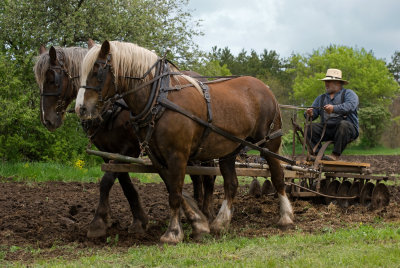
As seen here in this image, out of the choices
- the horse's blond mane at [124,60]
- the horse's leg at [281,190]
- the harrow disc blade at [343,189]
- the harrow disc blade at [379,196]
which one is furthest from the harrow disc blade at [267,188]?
the horse's blond mane at [124,60]

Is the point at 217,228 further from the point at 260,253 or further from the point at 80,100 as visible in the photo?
the point at 80,100

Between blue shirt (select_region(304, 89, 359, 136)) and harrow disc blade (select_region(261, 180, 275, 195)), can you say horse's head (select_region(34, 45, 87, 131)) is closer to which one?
blue shirt (select_region(304, 89, 359, 136))

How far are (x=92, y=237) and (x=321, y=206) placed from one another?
13.5ft

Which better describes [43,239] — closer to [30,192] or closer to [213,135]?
[213,135]

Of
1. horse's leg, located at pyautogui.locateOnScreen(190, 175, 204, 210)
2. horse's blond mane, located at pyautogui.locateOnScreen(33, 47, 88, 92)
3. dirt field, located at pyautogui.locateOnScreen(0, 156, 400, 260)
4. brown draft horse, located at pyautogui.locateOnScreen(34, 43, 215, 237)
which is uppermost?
horse's blond mane, located at pyautogui.locateOnScreen(33, 47, 88, 92)

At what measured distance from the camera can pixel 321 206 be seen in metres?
8.43

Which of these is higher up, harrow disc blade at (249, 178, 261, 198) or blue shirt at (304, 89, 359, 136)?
blue shirt at (304, 89, 359, 136)

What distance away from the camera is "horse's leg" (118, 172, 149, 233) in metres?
6.54

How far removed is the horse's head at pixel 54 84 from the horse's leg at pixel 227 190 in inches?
84.6

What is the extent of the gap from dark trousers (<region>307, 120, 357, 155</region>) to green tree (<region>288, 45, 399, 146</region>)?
1124 inches

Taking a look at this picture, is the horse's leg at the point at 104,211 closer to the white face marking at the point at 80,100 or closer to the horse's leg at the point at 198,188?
the white face marking at the point at 80,100

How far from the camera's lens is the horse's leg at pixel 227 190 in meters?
6.36

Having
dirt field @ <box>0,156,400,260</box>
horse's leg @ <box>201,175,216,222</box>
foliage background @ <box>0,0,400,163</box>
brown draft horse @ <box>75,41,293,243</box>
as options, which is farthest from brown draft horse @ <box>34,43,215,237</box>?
foliage background @ <box>0,0,400,163</box>

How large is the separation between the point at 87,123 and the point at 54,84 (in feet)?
2.05
